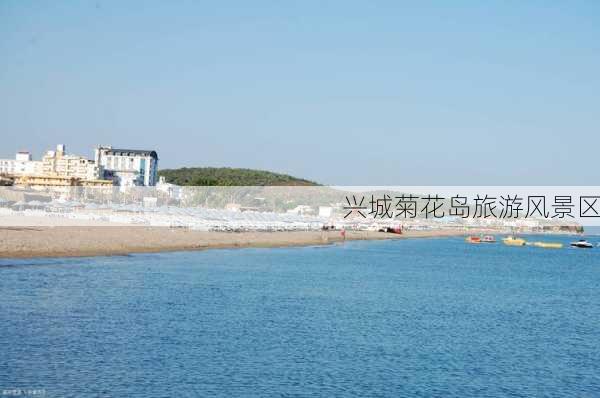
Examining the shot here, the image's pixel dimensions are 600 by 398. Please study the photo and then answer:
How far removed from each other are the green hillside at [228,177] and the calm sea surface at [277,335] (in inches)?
4997

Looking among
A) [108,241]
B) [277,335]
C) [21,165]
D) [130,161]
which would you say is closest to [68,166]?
[21,165]

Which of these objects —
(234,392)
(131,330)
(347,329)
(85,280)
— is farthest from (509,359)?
(85,280)

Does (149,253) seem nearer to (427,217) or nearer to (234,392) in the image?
(234,392)

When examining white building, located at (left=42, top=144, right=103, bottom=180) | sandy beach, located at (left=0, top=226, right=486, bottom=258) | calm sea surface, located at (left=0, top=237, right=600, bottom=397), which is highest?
white building, located at (left=42, top=144, right=103, bottom=180)

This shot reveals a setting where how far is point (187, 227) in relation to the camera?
70.9 metres

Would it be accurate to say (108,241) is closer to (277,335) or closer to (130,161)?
(277,335)

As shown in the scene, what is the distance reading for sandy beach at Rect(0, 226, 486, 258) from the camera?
3889cm

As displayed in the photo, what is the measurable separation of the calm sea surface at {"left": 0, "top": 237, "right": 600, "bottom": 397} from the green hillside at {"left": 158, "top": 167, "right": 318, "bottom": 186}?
127 meters

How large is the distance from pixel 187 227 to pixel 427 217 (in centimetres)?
12257

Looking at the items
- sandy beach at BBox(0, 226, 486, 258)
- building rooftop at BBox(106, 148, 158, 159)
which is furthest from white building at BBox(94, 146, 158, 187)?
sandy beach at BBox(0, 226, 486, 258)

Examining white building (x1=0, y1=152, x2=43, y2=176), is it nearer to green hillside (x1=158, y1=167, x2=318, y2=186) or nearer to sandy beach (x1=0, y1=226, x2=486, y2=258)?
green hillside (x1=158, y1=167, x2=318, y2=186)

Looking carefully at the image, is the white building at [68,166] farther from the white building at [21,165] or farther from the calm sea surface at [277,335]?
the calm sea surface at [277,335]

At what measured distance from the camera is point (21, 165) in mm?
145000

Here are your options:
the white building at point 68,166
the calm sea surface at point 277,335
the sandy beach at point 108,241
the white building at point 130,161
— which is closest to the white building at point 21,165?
the white building at point 68,166
